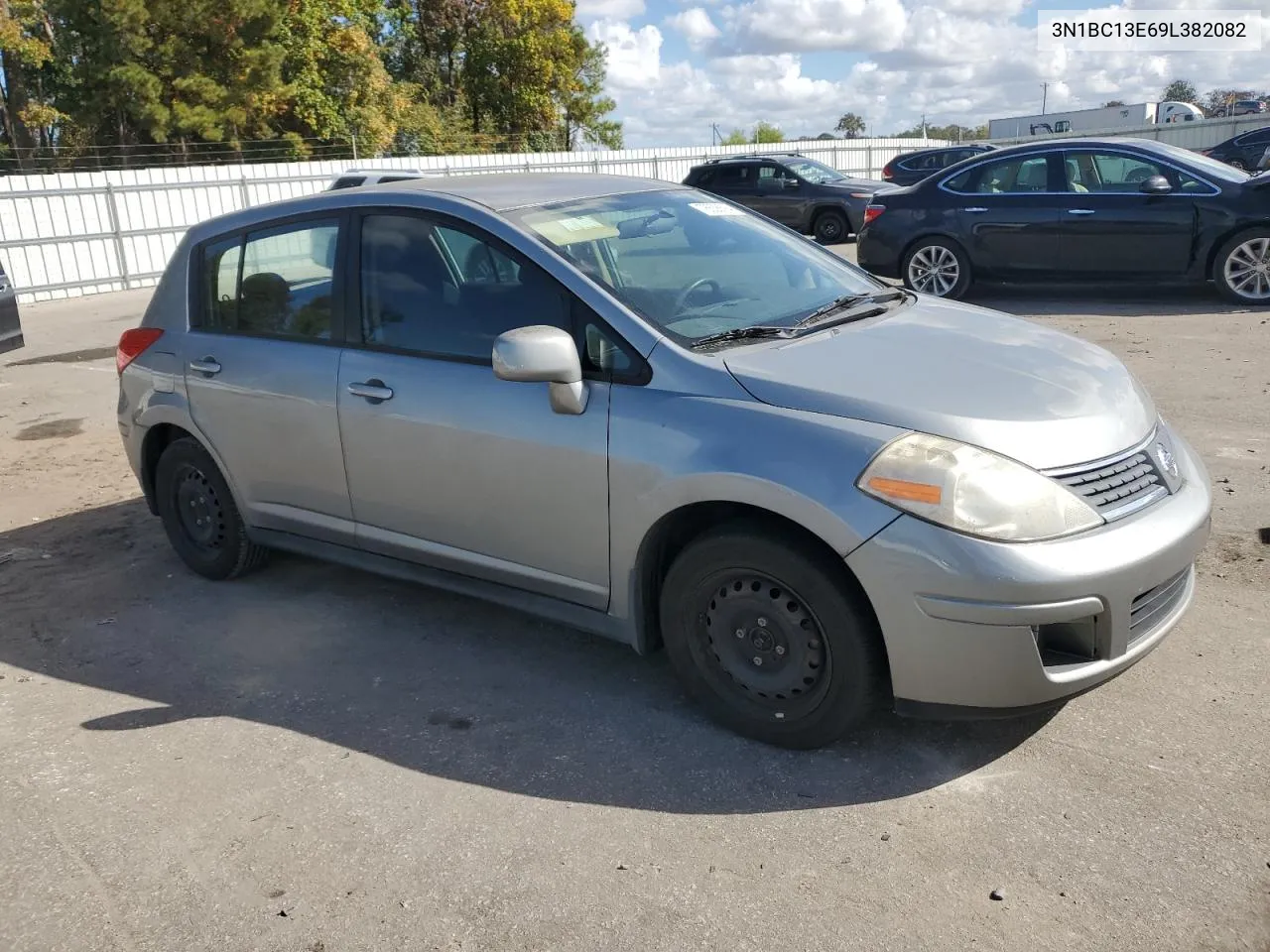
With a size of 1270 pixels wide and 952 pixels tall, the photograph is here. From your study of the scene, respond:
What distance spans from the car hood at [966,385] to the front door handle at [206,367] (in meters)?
2.42

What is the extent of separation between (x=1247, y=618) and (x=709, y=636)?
2.11 metres

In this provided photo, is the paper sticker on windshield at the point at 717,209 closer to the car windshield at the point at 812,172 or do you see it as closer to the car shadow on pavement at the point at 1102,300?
the car shadow on pavement at the point at 1102,300

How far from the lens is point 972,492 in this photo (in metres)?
2.99

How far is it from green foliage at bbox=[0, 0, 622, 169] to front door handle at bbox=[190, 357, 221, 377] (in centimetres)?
2607

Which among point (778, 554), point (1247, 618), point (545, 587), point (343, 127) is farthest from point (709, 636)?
point (343, 127)

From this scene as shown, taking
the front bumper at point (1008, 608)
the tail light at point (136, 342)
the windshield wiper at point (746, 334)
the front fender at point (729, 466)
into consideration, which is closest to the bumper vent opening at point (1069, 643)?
the front bumper at point (1008, 608)

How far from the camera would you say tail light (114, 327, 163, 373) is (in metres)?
5.13

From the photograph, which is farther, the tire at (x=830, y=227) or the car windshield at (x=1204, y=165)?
the tire at (x=830, y=227)

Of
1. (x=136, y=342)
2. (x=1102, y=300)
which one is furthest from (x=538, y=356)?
(x=1102, y=300)

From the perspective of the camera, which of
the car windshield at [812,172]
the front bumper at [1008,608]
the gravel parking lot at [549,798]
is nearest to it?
the gravel parking lot at [549,798]

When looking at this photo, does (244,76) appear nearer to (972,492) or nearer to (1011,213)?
(1011,213)

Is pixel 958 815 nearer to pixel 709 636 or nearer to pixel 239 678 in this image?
pixel 709 636

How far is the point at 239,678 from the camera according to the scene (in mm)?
4207

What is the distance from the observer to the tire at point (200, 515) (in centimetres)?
500
